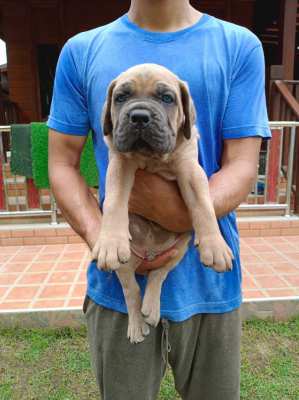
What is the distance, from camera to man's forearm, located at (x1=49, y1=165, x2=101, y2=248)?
1882mm

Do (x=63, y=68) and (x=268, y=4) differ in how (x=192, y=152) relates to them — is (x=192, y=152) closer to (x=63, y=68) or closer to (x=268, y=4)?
(x=63, y=68)

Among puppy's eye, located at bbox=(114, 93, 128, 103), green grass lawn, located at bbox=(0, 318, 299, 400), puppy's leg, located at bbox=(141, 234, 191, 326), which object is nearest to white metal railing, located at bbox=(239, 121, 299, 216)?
green grass lawn, located at bbox=(0, 318, 299, 400)

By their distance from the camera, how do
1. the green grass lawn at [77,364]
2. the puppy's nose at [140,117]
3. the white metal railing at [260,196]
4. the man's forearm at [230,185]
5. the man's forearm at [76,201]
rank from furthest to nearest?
the white metal railing at [260,196], the green grass lawn at [77,364], the man's forearm at [76,201], the man's forearm at [230,185], the puppy's nose at [140,117]

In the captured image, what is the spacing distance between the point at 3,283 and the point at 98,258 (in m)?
3.97

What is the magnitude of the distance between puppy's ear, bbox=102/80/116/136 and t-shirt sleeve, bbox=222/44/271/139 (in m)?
0.49

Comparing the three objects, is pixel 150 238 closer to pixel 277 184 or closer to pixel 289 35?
pixel 277 184

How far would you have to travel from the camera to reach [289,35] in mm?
8852

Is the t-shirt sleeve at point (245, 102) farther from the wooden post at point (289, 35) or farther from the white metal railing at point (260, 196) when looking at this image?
the wooden post at point (289, 35)

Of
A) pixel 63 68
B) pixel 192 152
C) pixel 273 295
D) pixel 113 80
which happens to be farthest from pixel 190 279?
pixel 273 295

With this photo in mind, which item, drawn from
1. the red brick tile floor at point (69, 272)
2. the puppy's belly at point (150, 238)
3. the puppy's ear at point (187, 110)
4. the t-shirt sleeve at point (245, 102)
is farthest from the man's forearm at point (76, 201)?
the red brick tile floor at point (69, 272)

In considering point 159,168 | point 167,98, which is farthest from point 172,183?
point 167,98

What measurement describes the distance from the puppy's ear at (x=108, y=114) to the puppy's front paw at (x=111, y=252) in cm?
44

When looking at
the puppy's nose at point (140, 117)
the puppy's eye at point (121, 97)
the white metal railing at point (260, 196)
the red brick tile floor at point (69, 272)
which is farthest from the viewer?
the white metal railing at point (260, 196)

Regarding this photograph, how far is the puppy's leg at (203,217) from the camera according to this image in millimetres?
1643
